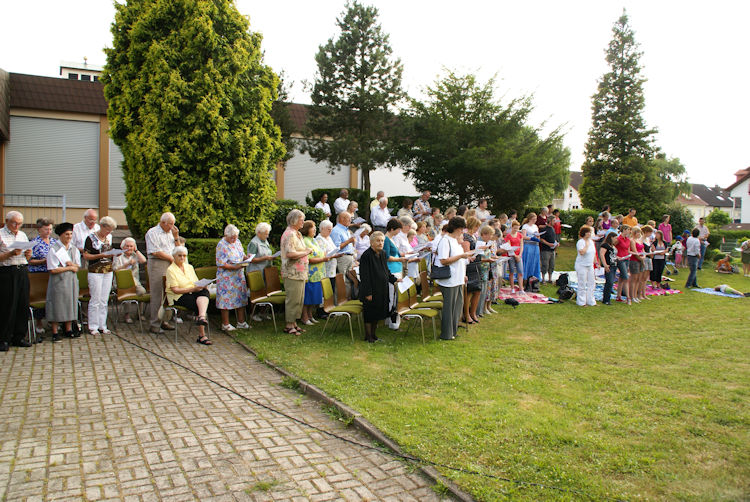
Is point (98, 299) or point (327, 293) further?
point (327, 293)

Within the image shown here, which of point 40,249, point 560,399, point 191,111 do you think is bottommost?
point 560,399

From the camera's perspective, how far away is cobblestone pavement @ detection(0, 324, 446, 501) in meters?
3.93

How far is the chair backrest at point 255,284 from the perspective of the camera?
9320 millimetres

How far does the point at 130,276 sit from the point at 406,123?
14.1 metres

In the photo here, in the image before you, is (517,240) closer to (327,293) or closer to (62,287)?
(327,293)

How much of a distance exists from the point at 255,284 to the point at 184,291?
4.14 feet

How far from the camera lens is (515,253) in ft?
42.9

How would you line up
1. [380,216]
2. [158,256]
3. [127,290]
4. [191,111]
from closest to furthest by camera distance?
[158,256]
[127,290]
[191,111]
[380,216]

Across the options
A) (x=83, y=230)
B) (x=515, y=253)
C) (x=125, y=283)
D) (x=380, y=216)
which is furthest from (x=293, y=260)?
(x=380, y=216)

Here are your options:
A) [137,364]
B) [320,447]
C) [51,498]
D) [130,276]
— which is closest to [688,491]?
[320,447]

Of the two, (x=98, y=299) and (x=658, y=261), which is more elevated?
(x=658, y=261)

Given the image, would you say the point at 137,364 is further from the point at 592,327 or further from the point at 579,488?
the point at 592,327

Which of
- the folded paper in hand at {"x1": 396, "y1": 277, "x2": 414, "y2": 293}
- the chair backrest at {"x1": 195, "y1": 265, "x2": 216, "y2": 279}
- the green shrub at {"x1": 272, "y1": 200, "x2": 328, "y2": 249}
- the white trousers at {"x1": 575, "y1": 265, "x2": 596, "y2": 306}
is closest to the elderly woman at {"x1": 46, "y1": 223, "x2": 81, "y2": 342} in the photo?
the chair backrest at {"x1": 195, "y1": 265, "x2": 216, "y2": 279}

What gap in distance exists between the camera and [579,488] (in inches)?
154
